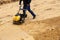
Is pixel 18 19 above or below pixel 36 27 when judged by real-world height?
above

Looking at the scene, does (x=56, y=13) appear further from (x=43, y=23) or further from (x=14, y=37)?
(x=14, y=37)

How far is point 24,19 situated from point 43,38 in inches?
89.8

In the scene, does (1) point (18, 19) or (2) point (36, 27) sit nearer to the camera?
(2) point (36, 27)

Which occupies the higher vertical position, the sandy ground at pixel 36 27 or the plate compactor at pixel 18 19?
the plate compactor at pixel 18 19

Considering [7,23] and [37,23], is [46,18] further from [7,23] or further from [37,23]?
[7,23]

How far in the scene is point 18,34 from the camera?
7.98 meters

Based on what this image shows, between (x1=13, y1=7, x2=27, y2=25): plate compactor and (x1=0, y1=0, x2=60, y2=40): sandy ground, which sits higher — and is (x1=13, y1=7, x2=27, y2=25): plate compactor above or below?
above

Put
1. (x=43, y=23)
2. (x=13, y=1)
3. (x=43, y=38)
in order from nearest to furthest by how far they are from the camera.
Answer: (x=43, y=38) < (x=43, y=23) < (x=13, y=1)

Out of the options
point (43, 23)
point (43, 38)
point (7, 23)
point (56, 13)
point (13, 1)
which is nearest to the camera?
point (43, 38)

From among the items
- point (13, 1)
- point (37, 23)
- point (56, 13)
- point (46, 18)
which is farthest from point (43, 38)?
point (13, 1)

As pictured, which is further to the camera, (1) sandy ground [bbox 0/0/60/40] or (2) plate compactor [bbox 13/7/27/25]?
(2) plate compactor [bbox 13/7/27/25]

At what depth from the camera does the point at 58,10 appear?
10750 millimetres

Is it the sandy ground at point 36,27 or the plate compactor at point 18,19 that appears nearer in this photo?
the sandy ground at point 36,27

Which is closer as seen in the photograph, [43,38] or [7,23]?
[43,38]
